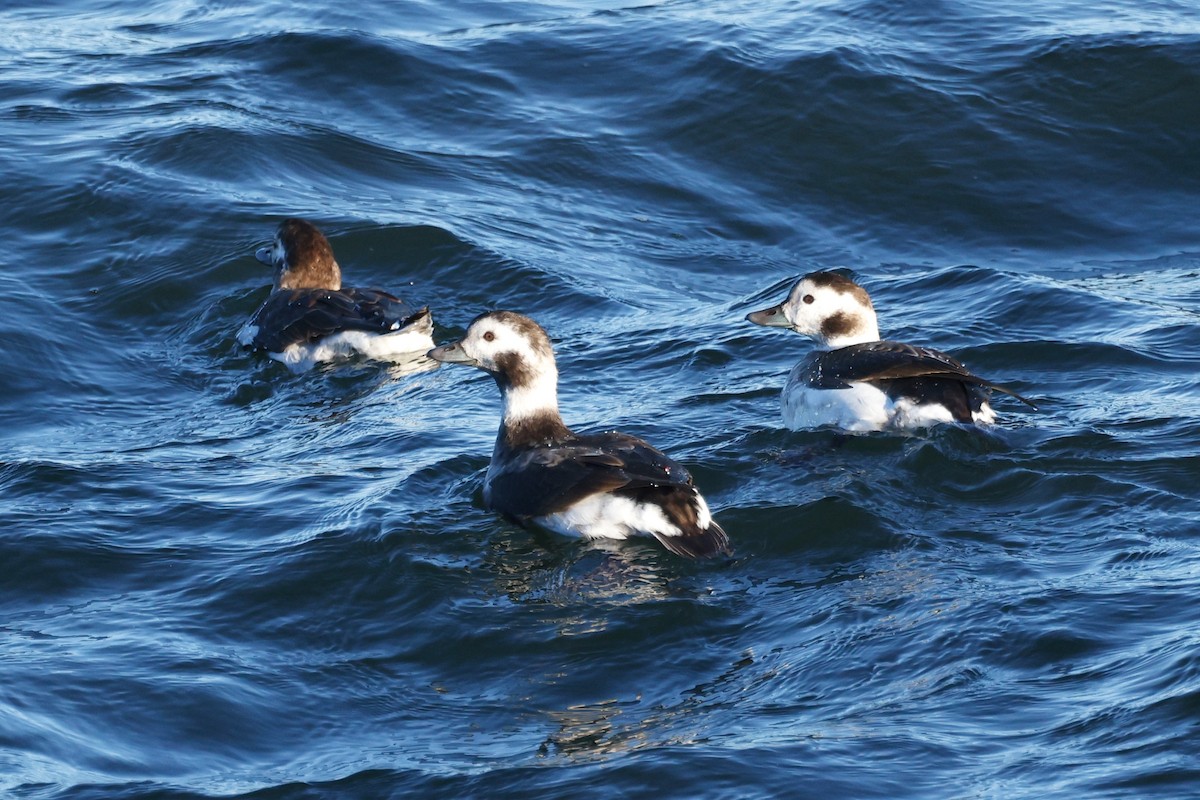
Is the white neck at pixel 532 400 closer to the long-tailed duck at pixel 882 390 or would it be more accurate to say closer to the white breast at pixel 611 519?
the white breast at pixel 611 519

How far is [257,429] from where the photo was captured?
10469mm

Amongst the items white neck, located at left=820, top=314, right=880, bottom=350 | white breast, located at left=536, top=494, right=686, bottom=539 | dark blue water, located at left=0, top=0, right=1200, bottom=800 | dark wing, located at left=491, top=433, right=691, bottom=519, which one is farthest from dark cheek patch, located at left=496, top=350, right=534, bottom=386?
white neck, located at left=820, top=314, right=880, bottom=350

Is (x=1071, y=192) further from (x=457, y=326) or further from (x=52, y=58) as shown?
(x=52, y=58)

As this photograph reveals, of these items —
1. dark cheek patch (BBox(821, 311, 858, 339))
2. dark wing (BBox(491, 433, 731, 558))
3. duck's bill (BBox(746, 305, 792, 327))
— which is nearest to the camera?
dark wing (BBox(491, 433, 731, 558))

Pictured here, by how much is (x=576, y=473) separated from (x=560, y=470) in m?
0.12

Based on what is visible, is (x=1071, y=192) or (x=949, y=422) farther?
(x=1071, y=192)

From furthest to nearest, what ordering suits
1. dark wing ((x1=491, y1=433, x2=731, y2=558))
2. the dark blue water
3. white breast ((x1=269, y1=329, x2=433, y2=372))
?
white breast ((x1=269, y1=329, x2=433, y2=372)) → dark wing ((x1=491, y1=433, x2=731, y2=558)) → the dark blue water

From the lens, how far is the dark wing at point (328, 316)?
37.9ft

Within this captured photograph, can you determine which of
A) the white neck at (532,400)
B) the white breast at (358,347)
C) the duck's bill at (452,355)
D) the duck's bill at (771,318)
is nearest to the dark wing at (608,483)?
the white neck at (532,400)

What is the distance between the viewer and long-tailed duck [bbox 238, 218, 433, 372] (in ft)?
37.7

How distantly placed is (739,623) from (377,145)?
9.20 m

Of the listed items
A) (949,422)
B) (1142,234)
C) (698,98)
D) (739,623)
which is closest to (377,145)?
(698,98)

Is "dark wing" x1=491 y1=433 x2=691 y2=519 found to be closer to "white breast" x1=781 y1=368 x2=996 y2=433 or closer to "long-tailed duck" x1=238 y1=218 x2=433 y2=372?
"white breast" x1=781 y1=368 x2=996 y2=433

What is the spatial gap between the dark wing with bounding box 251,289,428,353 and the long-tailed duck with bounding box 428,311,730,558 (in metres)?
2.50
